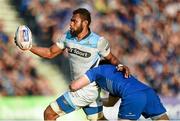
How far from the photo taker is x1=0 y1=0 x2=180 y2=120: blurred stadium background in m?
11.7

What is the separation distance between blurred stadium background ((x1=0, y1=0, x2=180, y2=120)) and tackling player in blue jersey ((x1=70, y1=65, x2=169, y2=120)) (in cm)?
447

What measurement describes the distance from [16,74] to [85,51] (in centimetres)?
418

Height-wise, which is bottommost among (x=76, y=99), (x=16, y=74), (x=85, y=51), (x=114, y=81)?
(x=76, y=99)

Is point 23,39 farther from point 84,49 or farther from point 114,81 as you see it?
point 114,81

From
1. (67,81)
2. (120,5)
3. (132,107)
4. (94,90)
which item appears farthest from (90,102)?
(120,5)

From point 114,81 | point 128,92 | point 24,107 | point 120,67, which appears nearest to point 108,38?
point 24,107

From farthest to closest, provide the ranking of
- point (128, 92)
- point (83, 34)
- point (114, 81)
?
1. point (83, 34)
2. point (114, 81)
3. point (128, 92)

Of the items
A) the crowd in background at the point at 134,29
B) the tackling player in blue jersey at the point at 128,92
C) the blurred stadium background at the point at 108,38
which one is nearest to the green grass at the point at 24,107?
the blurred stadium background at the point at 108,38

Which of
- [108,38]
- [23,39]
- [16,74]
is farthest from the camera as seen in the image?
[108,38]

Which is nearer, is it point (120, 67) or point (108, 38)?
point (120, 67)

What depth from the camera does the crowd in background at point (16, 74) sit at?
1147 cm

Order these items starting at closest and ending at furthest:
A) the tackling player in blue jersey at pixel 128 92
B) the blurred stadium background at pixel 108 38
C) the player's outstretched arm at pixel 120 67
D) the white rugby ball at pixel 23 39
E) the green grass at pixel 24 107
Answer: the tackling player in blue jersey at pixel 128 92 < the player's outstretched arm at pixel 120 67 < the white rugby ball at pixel 23 39 < the green grass at pixel 24 107 < the blurred stadium background at pixel 108 38

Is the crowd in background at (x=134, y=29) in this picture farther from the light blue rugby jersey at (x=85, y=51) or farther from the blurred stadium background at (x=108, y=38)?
the light blue rugby jersey at (x=85, y=51)

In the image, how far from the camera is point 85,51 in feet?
25.1
